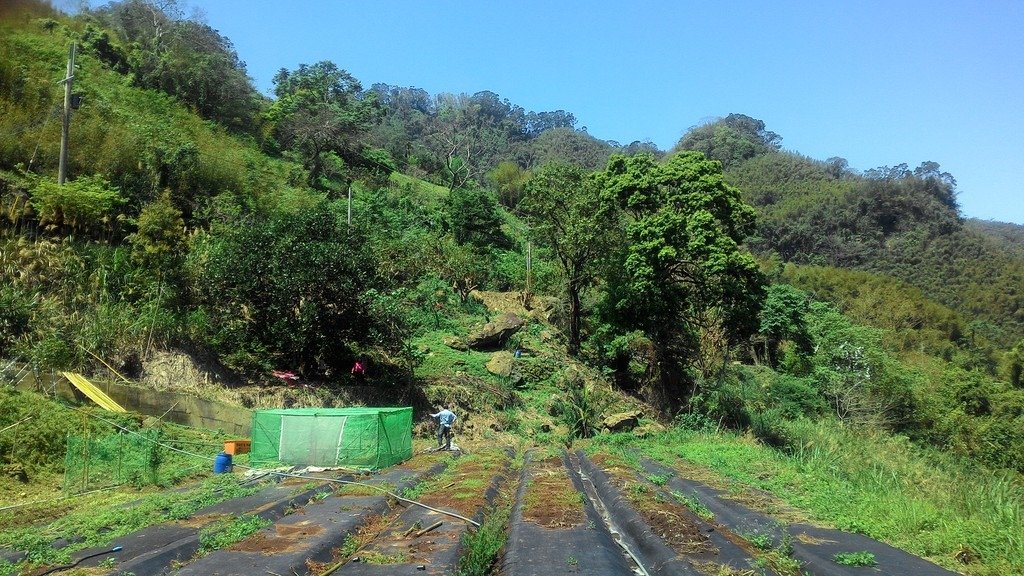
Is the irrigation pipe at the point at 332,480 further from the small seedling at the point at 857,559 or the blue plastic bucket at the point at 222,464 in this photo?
the small seedling at the point at 857,559

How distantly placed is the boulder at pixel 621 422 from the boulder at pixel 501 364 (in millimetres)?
4275

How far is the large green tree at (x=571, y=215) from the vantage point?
94.7ft

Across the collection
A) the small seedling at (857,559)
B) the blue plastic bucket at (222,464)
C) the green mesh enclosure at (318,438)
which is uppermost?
the small seedling at (857,559)

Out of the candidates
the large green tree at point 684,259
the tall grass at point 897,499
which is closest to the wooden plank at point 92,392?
the tall grass at point 897,499

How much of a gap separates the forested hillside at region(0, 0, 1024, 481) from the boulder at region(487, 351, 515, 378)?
342 cm

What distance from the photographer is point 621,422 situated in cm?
2398

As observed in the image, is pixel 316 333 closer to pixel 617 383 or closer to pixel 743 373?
pixel 617 383

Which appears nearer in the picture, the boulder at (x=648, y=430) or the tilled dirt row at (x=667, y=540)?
the tilled dirt row at (x=667, y=540)

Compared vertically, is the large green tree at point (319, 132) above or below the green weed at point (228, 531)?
above

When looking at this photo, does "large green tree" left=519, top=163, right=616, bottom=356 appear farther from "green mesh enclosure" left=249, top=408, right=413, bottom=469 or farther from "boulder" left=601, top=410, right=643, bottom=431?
"green mesh enclosure" left=249, top=408, right=413, bottom=469

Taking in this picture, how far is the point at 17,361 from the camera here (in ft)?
52.5

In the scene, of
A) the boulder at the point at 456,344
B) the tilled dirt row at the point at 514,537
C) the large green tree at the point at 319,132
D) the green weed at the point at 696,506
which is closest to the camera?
the tilled dirt row at the point at 514,537

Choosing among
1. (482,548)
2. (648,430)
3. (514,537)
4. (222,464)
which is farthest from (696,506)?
(648,430)

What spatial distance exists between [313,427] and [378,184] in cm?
3436
